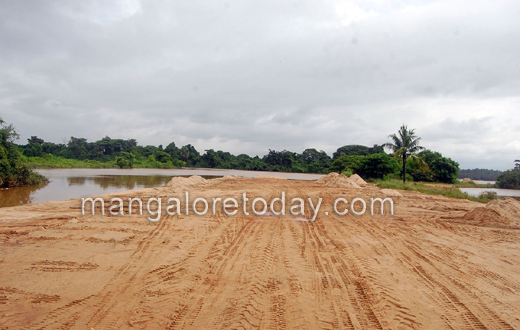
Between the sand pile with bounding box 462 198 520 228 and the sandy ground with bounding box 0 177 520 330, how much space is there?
810 mm

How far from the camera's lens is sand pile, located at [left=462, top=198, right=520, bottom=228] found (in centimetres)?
786

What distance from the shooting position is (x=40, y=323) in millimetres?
2826

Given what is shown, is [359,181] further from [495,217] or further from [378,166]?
[495,217]

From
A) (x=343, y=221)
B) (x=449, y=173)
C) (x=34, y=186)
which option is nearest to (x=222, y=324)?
(x=343, y=221)

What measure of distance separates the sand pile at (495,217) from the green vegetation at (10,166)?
20939mm

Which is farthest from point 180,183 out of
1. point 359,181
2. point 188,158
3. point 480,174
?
point 480,174

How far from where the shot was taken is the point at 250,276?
13.0 feet

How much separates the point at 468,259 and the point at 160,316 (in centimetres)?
518

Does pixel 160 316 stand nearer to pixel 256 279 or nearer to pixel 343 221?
pixel 256 279

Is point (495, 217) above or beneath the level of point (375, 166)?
beneath

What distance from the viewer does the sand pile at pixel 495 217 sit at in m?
7.86

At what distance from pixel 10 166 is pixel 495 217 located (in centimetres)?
2192

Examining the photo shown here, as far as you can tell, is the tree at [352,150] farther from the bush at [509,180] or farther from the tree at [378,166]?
the tree at [378,166]

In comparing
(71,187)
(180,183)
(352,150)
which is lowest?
(71,187)
